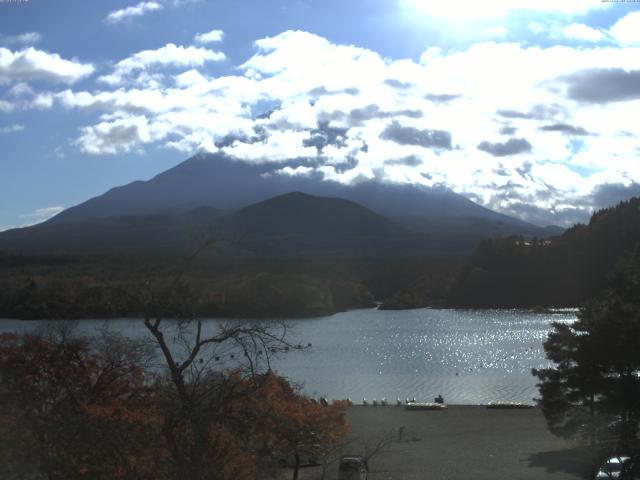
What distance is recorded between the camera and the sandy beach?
13266mm

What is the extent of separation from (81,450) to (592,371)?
35.9ft

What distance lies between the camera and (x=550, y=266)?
68.6 meters

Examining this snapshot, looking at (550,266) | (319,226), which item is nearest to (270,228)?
(319,226)

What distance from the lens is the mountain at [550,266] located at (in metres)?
64.0

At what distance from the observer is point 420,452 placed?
51.2ft

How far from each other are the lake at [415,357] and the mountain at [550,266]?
1024 cm

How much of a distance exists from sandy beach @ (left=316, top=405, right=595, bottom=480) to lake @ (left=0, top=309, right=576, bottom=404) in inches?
104

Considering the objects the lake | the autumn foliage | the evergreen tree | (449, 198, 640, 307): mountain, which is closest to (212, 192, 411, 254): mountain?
(449, 198, 640, 307): mountain

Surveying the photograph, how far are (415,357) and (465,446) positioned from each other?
1896cm

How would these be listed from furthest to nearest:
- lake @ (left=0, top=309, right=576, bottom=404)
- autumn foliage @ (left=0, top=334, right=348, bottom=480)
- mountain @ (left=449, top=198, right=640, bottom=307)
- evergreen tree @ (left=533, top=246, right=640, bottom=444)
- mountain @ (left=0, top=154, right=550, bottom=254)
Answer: mountain @ (left=0, top=154, right=550, bottom=254) → mountain @ (left=449, top=198, right=640, bottom=307) → lake @ (left=0, top=309, right=576, bottom=404) → evergreen tree @ (left=533, top=246, right=640, bottom=444) → autumn foliage @ (left=0, top=334, right=348, bottom=480)

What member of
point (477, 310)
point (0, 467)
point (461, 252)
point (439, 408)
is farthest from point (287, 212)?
point (0, 467)

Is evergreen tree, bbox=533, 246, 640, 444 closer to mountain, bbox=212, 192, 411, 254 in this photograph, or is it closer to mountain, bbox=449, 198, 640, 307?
mountain, bbox=449, 198, 640, 307

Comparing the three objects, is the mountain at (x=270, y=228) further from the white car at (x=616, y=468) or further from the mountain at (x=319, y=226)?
the white car at (x=616, y=468)

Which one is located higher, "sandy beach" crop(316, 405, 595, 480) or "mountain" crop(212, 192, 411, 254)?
"mountain" crop(212, 192, 411, 254)
